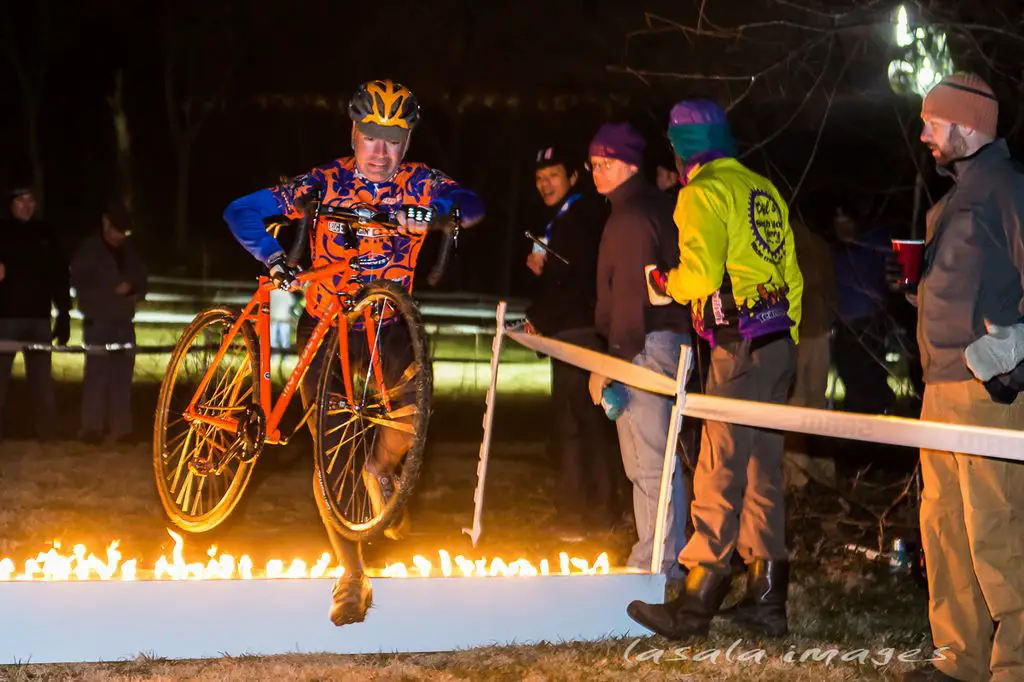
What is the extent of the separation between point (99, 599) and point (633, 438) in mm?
2645

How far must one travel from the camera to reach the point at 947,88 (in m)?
5.66

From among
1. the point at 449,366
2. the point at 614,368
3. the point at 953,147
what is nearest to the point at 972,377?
the point at 953,147

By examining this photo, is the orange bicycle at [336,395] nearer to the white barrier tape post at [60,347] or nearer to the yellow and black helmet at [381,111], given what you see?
the yellow and black helmet at [381,111]

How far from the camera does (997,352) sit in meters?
5.28

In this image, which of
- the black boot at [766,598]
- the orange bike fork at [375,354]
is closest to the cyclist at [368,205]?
the orange bike fork at [375,354]

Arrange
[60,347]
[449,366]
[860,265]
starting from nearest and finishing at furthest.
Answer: [860,265], [60,347], [449,366]

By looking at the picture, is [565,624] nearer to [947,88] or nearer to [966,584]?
[966,584]

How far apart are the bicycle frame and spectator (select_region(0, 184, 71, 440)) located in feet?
19.9

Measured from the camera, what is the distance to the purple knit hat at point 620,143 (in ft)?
24.4

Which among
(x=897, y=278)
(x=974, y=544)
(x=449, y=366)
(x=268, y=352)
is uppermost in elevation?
(x=897, y=278)

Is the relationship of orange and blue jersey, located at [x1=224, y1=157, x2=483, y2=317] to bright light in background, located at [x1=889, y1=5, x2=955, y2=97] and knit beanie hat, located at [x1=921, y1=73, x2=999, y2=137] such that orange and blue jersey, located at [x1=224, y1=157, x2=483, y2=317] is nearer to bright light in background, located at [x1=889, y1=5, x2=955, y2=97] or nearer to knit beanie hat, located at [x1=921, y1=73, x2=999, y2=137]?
knit beanie hat, located at [x1=921, y1=73, x2=999, y2=137]

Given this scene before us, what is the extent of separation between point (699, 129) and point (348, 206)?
1.58 m

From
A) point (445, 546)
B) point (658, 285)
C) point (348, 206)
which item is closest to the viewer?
point (348, 206)

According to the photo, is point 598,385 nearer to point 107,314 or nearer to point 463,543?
point 463,543
